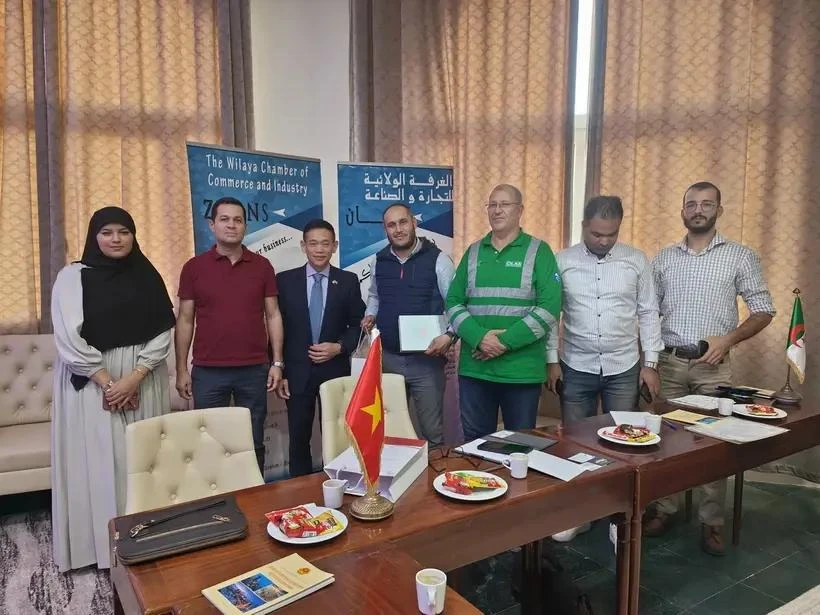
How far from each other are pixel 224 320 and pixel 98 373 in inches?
20.9

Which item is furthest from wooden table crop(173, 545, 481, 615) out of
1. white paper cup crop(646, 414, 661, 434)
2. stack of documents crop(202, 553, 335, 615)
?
white paper cup crop(646, 414, 661, 434)

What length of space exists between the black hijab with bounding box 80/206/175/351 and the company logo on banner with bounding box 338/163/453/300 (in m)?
1.28

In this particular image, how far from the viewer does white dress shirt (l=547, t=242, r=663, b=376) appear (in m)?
2.73

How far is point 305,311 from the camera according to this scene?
2936 millimetres

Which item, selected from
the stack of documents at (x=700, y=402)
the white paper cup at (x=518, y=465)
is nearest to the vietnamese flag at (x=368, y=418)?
the white paper cup at (x=518, y=465)

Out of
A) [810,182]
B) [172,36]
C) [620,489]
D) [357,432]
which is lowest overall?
[620,489]

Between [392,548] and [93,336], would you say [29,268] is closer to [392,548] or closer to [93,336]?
[93,336]

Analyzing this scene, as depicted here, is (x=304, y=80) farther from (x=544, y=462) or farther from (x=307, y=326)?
(x=544, y=462)

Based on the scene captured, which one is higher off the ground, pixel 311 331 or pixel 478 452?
pixel 311 331

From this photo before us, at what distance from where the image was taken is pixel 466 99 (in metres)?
4.29

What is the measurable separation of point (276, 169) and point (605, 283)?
1891mm

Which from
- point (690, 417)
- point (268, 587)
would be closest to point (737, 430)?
point (690, 417)

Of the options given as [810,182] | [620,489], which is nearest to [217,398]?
[620,489]

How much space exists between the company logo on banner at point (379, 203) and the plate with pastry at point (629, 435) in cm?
162
